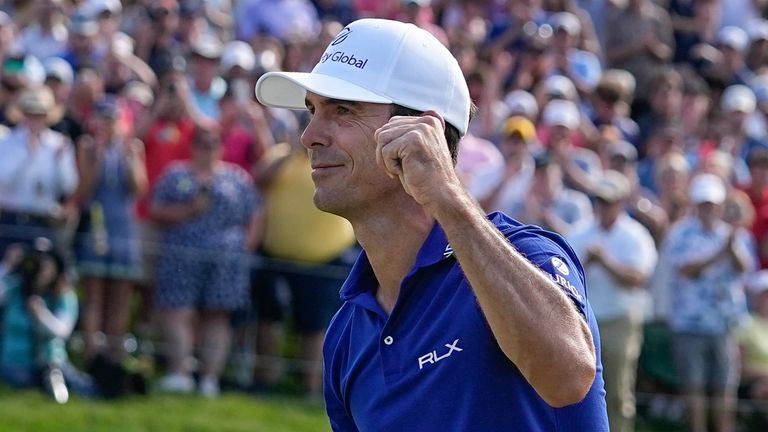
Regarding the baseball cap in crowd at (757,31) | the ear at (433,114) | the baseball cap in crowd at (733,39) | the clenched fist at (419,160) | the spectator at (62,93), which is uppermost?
the clenched fist at (419,160)

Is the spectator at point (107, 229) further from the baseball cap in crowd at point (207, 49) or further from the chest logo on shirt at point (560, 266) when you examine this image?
the chest logo on shirt at point (560, 266)

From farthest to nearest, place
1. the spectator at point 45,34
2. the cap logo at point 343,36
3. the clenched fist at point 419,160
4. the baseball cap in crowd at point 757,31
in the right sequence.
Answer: the baseball cap in crowd at point 757,31 < the spectator at point 45,34 < the cap logo at point 343,36 < the clenched fist at point 419,160

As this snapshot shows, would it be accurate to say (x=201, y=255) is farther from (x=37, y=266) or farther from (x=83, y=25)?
(x=83, y=25)

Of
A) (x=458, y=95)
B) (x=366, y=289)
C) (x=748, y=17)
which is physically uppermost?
(x=458, y=95)

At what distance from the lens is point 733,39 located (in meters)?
17.0

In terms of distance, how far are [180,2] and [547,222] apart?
5.01 meters

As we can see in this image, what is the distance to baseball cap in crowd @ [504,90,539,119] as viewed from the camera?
13.5 m

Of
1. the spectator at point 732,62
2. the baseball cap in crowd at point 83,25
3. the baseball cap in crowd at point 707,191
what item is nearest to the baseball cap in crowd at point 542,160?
the baseball cap in crowd at point 707,191

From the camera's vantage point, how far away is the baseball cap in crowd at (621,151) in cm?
1329

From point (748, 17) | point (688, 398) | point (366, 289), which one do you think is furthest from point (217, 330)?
point (748, 17)

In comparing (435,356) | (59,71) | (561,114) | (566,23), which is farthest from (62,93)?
(435,356)

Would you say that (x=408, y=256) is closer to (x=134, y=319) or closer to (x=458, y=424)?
(x=458, y=424)

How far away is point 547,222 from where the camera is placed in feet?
38.7

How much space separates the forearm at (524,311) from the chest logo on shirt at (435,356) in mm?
287
